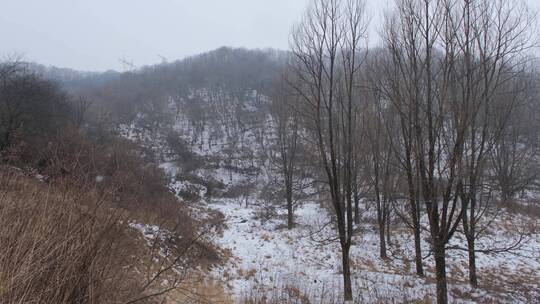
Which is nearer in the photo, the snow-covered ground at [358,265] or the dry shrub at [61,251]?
the dry shrub at [61,251]

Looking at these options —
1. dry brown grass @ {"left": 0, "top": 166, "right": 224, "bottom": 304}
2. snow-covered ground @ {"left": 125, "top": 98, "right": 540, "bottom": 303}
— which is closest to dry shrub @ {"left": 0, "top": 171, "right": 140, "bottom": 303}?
dry brown grass @ {"left": 0, "top": 166, "right": 224, "bottom": 304}

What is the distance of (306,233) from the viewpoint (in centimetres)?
1571

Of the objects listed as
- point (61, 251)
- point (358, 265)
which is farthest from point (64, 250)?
point (358, 265)

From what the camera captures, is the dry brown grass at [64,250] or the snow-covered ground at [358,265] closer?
the dry brown grass at [64,250]

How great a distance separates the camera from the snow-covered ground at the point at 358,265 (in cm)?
772

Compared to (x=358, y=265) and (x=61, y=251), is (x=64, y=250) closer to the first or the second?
(x=61, y=251)

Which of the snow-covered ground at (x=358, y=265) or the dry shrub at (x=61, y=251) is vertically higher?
the dry shrub at (x=61, y=251)

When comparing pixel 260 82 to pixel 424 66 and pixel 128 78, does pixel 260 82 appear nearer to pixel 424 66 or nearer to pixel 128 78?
pixel 128 78

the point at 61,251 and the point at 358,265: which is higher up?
the point at 61,251

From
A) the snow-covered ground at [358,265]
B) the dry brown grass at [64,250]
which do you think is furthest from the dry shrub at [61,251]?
the snow-covered ground at [358,265]

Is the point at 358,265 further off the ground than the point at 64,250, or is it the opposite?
the point at 64,250

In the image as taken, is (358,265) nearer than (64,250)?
No

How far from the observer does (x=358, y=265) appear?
35.8 feet

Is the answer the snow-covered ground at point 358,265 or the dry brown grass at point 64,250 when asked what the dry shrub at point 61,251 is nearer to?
the dry brown grass at point 64,250
